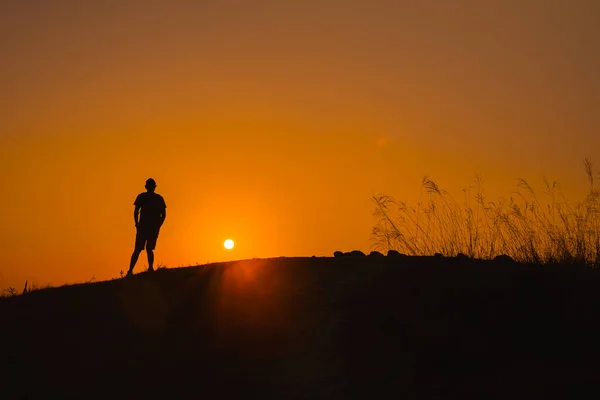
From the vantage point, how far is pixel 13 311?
13109 mm

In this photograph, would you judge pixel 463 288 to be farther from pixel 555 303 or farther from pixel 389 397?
pixel 389 397

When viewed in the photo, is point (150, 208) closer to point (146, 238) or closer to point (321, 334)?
point (146, 238)

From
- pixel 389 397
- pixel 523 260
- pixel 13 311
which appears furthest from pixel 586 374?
pixel 13 311

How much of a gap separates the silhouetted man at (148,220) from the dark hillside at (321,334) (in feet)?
7.38

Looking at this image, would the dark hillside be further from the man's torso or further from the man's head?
the man's head

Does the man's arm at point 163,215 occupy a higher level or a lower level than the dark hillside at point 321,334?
higher

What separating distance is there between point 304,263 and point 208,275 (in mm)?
1839

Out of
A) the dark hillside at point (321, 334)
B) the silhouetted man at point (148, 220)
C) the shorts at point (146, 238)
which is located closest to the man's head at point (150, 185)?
the silhouetted man at point (148, 220)

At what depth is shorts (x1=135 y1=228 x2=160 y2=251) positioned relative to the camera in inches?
602

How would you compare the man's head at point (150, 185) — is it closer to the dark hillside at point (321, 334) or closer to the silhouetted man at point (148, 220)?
the silhouetted man at point (148, 220)

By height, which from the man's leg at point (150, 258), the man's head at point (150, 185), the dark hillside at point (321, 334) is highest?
the man's head at point (150, 185)

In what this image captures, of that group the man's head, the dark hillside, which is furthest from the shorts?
the dark hillside

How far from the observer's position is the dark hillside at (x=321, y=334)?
9000 millimetres

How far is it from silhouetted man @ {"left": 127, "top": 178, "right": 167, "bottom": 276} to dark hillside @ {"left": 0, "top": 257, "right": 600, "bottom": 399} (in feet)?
7.38
